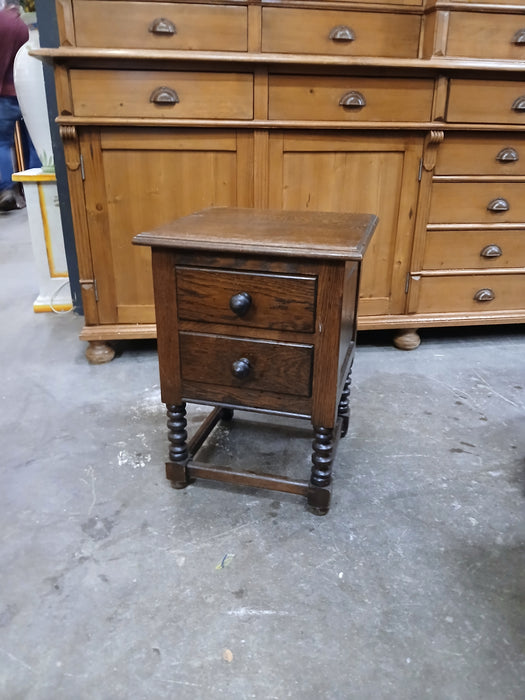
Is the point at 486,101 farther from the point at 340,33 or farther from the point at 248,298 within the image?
the point at 248,298

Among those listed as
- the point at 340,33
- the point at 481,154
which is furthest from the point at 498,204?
the point at 340,33

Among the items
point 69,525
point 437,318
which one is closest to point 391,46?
point 437,318

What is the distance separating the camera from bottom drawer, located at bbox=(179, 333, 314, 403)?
44.5 inches

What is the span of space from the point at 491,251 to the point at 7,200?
4673mm

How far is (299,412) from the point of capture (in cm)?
117

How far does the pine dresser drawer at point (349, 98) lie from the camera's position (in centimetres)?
176

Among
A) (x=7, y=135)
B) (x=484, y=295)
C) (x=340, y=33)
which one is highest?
(x=340, y=33)

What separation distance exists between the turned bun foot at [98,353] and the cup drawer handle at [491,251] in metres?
1.46

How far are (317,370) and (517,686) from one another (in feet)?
2.05

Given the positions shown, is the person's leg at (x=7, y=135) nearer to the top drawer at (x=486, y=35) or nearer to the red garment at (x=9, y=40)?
the red garment at (x=9, y=40)

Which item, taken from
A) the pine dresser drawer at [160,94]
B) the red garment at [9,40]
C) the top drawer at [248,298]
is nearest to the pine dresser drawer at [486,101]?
the pine dresser drawer at [160,94]

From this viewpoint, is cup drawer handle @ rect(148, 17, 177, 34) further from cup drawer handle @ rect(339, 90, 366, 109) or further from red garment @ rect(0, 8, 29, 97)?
red garment @ rect(0, 8, 29, 97)

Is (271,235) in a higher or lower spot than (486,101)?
lower

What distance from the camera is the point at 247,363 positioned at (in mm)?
1146
